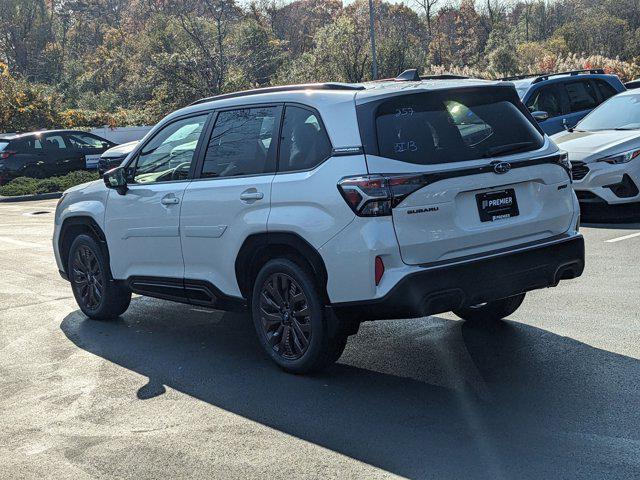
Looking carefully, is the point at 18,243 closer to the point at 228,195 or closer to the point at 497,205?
the point at 228,195

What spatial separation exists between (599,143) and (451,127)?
273 inches

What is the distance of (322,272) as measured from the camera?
5.62m

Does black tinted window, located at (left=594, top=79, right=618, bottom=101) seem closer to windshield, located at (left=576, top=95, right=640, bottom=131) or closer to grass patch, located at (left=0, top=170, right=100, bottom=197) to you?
windshield, located at (left=576, top=95, right=640, bottom=131)

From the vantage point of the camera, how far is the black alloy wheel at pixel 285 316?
5.88 metres

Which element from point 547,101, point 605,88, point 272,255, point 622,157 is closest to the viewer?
point 272,255

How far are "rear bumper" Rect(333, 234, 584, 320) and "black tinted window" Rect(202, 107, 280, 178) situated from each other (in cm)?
121

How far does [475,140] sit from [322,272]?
1.25 m

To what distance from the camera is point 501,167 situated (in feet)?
18.5

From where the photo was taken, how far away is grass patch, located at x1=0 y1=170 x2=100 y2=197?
22.2 meters

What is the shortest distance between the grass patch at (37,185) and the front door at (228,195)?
54.1ft

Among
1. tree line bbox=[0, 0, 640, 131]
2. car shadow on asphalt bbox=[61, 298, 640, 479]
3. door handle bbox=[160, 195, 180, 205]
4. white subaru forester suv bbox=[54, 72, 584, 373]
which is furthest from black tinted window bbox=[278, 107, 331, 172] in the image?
tree line bbox=[0, 0, 640, 131]

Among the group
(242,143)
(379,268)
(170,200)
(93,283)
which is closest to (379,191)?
(379,268)

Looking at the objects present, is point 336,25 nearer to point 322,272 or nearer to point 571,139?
point 571,139

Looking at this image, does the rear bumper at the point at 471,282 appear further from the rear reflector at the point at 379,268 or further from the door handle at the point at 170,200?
the door handle at the point at 170,200
